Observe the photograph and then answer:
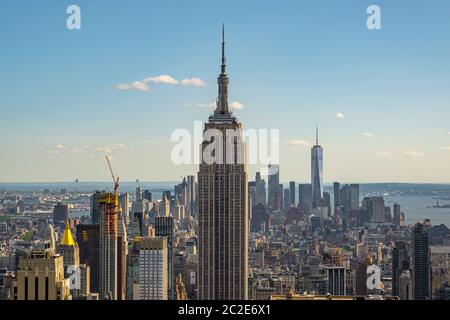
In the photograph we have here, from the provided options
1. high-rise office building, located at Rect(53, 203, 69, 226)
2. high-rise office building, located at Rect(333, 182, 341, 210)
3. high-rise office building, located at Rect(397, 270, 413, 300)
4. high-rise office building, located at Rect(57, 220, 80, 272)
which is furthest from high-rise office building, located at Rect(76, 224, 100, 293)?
high-rise office building, located at Rect(397, 270, 413, 300)

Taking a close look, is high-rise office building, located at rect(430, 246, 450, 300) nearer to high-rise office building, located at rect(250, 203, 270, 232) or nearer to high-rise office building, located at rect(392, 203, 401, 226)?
high-rise office building, located at rect(392, 203, 401, 226)

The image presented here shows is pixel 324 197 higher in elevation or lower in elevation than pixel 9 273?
higher

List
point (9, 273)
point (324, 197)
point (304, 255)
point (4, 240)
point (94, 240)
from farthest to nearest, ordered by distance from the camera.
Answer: point (94, 240), point (304, 255), point (324, 197), point (4, 240), point (9, 273)

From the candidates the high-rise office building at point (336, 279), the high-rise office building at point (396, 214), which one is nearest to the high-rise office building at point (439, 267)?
the high-rise office building at point (396, 214)

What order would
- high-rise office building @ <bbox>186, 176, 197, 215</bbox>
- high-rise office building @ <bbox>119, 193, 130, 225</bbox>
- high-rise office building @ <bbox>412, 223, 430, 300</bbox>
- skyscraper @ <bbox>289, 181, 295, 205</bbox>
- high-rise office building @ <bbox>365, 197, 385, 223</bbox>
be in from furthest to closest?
high-rise office building @ <bbox>186, 176, 197, 215</bbox>
high-rise office building @ <bbox>119, 193, 130, 225</bbox>
high-rise office building @ <bbox>412, 223, 430, 300</bbox>
high-rise office building @ <bbox>365, 197, 385, 223</bbox>
skyscraper @ <bbox>289, 181, 295, 205</bbox>

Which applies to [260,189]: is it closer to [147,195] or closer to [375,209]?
[375,209]
